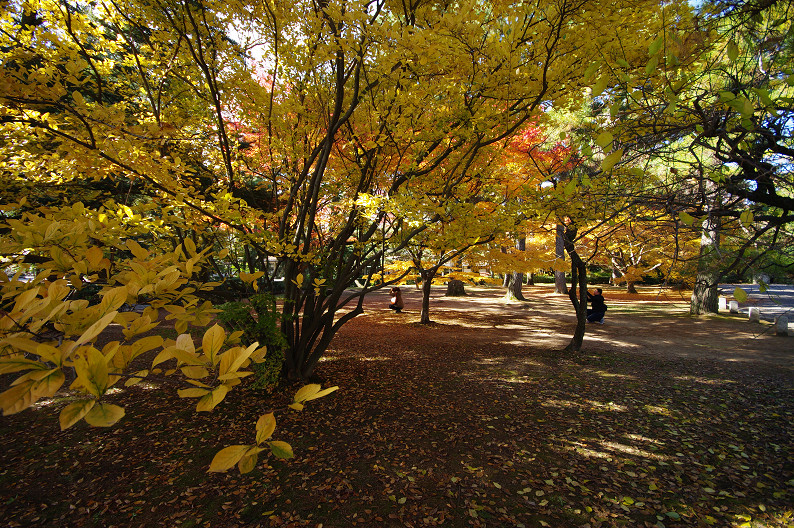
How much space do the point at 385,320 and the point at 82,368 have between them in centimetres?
1096

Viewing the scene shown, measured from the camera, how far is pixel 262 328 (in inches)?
170

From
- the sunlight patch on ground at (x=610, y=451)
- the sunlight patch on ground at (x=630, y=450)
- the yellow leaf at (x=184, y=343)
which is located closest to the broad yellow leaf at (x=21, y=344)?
the yellow leaf at (x=184, y=343)

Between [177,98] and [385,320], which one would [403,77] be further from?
[385,320]

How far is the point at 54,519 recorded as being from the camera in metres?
2.62

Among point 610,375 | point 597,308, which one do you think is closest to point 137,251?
point 610,375

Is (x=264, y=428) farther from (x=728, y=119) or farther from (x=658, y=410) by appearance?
(x=658, y=410)

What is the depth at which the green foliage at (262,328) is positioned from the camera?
423 cm

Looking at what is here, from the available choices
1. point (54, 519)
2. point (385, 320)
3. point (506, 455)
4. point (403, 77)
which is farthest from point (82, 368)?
point (385, 320)

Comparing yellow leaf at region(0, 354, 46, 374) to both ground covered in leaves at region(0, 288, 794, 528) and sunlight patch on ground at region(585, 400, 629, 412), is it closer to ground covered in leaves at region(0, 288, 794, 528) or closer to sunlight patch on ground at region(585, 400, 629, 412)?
ground covered in leaves at region(0, 288, 794, 528)

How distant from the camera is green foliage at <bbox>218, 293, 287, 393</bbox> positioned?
423cm

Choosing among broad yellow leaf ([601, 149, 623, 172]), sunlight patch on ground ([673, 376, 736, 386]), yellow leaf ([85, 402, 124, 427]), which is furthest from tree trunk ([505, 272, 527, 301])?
yellow leaf ([85, 402, 124, 427])

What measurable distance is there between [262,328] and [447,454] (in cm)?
248

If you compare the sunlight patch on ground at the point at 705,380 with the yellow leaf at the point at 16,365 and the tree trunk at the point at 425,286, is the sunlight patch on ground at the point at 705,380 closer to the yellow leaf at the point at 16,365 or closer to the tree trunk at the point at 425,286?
the tree trunk at the point at 425,286

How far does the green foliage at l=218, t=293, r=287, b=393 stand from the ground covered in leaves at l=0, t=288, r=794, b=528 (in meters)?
0.36
